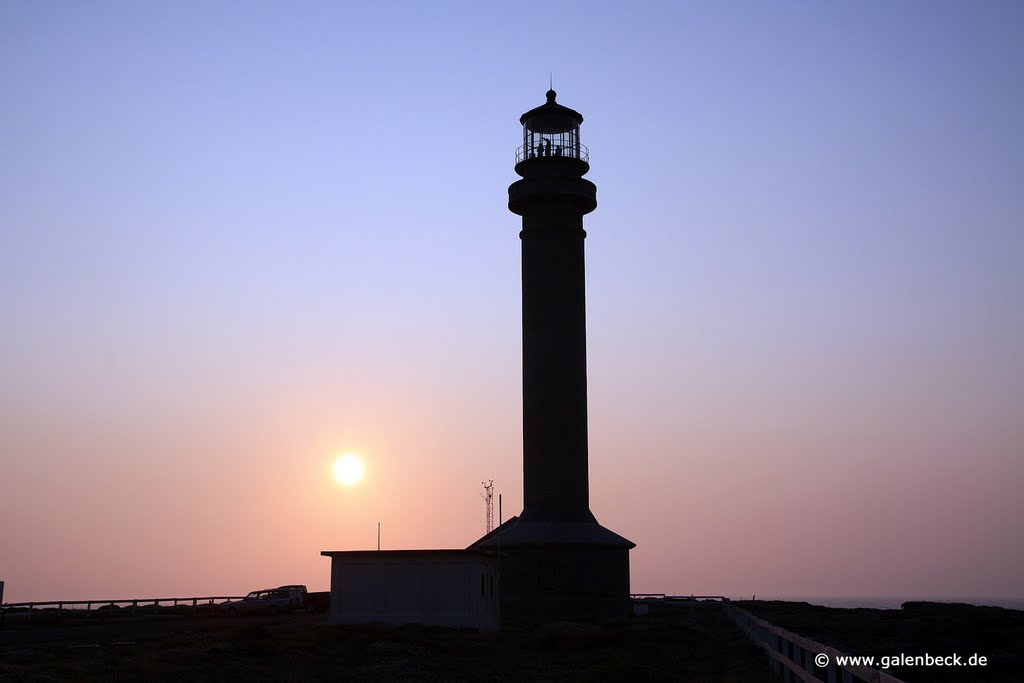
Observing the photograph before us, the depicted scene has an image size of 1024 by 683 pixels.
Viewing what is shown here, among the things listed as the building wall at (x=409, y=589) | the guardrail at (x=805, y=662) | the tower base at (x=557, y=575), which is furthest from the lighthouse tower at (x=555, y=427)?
the guardrail at (x=805, y=662)

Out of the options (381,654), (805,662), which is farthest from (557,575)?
(805,662)

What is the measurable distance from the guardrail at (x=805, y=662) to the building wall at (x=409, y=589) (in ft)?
34.1

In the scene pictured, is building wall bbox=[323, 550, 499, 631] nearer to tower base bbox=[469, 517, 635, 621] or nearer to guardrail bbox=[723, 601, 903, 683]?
→ tower base bbox=[469, 517, 635, 621]

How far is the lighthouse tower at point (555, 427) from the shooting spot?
156ft

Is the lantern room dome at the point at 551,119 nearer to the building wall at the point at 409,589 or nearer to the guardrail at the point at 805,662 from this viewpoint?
the building wall at the point at 409,589

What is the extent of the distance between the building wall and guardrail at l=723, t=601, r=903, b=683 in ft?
34.1

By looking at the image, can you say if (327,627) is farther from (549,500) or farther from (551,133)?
(551,133)

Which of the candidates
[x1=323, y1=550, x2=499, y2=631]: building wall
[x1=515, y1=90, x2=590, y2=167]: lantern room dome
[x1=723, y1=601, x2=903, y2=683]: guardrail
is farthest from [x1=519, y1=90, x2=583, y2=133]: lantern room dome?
[x1=723, y1=601, x2=903, y2=683]: guardrail

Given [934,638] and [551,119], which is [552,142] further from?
[934,638]

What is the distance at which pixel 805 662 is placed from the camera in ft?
64.3

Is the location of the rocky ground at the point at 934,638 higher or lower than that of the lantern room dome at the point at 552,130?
lower

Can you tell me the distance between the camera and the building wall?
3831 cm

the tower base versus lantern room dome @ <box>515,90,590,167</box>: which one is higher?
lantern room dome @ <box>515,90,590,167</box>

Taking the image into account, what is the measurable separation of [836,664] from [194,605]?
153 feet
